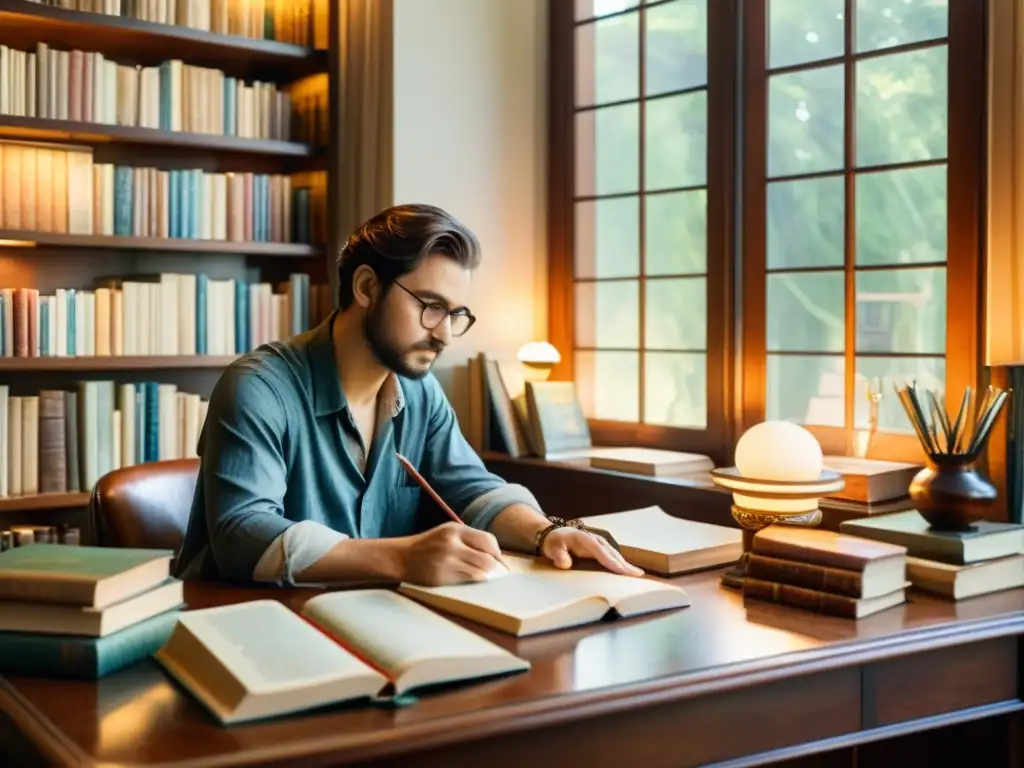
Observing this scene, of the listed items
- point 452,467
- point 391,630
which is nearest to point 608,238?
point 452,467

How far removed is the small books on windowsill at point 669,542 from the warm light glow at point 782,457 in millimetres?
178

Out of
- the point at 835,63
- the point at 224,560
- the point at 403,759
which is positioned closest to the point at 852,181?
the point at 835,63

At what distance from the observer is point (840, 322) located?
308 centimetres

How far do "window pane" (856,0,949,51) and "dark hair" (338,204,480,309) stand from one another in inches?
55.3

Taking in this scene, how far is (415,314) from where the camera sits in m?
2.13

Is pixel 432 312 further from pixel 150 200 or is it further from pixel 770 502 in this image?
pixel 150 200

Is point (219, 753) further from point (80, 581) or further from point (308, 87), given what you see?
point (308, 87)

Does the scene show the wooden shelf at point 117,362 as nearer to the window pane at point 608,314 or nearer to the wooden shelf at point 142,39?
the wooden shelf at point 142,39

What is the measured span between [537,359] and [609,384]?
0.83 ft

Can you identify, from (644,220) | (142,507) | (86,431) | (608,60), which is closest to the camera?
(142,507)

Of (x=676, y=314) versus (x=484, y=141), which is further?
(x=484, y=141)

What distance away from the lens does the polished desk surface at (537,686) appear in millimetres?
1161

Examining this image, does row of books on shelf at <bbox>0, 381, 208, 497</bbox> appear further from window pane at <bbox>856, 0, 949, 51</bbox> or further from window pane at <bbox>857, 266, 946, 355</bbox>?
window pane at <bbox>856, 0, 949, 51</bbox>

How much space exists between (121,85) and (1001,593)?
9.16ft
